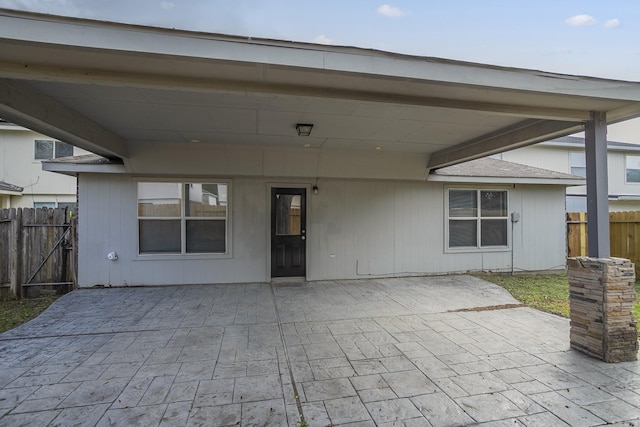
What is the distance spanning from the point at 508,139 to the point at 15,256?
8.65 m

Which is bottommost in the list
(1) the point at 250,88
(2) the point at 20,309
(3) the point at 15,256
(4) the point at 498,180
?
(2) the point at 20,309

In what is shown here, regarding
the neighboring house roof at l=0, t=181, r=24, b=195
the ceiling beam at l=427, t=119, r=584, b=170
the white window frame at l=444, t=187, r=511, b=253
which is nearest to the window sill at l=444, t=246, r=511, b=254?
the white window frame at l=444, t=187, r=511, b=253

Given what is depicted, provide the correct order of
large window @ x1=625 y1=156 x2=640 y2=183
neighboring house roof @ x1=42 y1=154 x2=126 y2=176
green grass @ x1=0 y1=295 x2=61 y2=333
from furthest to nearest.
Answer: large window @ x1=625 y1=156 x2=640 y2=183
neighboring house roof @ x1=42 y1=154 x2=126 y2=176
green grass @ x1=0 y1=295 x2=61 y2=333

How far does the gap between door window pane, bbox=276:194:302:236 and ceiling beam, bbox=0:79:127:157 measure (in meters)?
3.19

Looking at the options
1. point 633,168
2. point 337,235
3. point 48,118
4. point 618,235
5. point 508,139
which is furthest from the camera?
point 633,168

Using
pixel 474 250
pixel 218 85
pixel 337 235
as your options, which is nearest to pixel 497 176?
pixel 474 250

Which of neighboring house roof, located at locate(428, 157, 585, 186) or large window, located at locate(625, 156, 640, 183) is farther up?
large window, located at locate(625, 156, 640, 183)

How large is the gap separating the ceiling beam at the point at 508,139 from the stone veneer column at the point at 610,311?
1.66 m

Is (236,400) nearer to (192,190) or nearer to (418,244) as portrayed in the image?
(192,190)

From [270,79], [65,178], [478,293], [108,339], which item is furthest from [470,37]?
[65,178]

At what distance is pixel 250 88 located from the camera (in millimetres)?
2795

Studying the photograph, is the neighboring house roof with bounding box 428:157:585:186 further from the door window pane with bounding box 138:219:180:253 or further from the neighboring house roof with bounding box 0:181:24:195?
the neighboring house roof with bounding box 0:181:24:195

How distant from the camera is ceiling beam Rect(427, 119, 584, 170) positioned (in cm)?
400

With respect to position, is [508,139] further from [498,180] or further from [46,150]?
[46,150]
